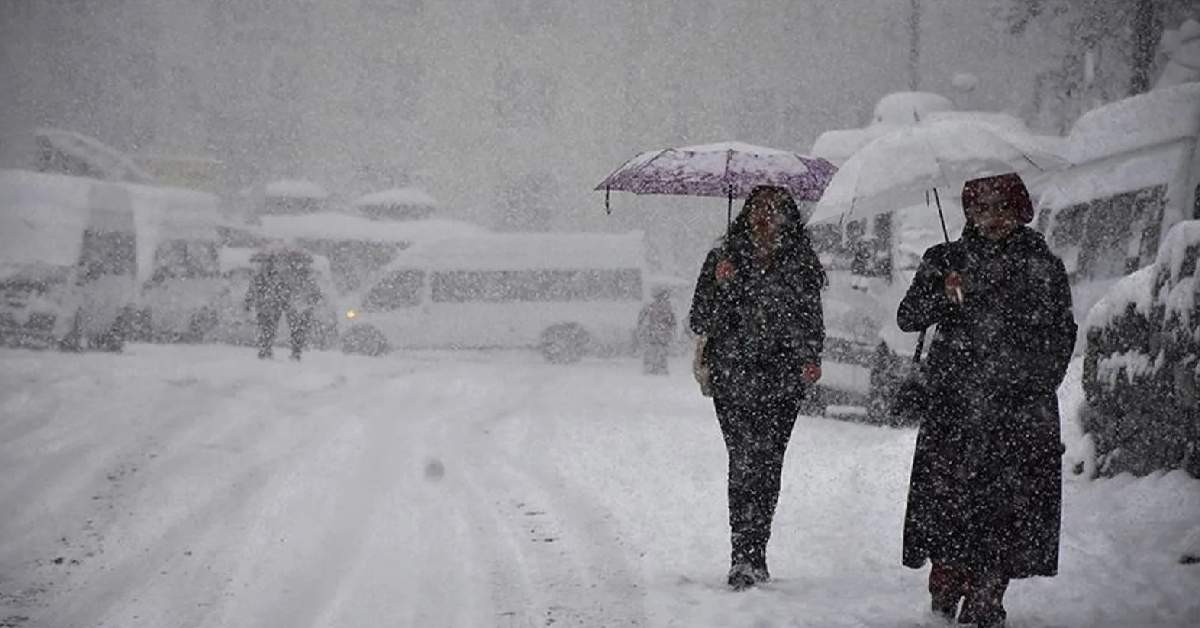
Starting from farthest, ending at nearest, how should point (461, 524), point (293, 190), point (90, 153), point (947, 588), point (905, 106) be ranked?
point (293, 190) → point (90, 153) → point (905, 106) → point (461, 524) → point (947, 588)

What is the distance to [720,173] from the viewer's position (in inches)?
255

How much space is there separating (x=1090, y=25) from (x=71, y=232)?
20067 millimetres

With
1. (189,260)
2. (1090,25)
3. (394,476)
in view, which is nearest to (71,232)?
(189,260)

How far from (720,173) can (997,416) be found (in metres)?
2.31

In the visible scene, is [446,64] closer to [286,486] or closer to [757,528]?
[286,486]

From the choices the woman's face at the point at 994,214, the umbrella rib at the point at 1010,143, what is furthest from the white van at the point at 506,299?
the woman's face at the point at 994,214

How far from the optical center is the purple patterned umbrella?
651cm

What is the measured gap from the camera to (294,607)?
5355 millimetres

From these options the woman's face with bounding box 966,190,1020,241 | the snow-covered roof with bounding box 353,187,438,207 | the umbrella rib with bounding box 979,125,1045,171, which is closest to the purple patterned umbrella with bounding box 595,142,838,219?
the umbrella rib with bounding box 979,125,1045,171

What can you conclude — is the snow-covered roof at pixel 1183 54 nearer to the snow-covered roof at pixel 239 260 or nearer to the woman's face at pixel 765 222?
the woman's face at pixel 765 222

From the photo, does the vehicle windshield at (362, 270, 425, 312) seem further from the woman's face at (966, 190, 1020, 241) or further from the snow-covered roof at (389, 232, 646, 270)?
the woman's face at (966, 190, 1020, 241)

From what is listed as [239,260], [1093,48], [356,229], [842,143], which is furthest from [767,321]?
[356,229]

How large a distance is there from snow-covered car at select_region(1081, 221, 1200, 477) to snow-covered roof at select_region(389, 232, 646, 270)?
532 inches

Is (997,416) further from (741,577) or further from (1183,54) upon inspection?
(1183,54)
